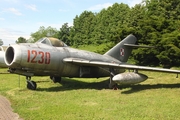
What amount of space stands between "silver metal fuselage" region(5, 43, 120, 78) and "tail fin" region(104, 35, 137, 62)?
232cm

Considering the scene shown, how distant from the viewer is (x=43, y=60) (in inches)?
445

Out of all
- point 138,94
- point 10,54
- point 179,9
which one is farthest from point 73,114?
point 179,9

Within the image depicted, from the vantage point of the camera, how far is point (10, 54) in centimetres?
1127

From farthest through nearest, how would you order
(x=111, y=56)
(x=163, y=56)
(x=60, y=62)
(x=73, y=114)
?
(x=163, y=56), (x=111, y=56), (x=60, y=62), (x=73, y=114)

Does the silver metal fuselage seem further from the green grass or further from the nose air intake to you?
the green grass

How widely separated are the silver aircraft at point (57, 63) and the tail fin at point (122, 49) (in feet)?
3.78

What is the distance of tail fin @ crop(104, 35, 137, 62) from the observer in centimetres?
1545

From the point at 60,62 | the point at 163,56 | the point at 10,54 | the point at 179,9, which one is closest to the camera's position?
the point at 10,54

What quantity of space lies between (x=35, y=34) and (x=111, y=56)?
114845 millimetres

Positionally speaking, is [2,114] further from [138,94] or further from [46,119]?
[138,94]

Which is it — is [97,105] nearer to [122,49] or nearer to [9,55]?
[9,55]

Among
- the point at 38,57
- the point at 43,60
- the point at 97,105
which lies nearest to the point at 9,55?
the point at 38,57

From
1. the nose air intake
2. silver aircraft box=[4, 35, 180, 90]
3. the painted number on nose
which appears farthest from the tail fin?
the nose air intake

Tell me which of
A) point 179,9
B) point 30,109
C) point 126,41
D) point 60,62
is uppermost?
point 179,9
